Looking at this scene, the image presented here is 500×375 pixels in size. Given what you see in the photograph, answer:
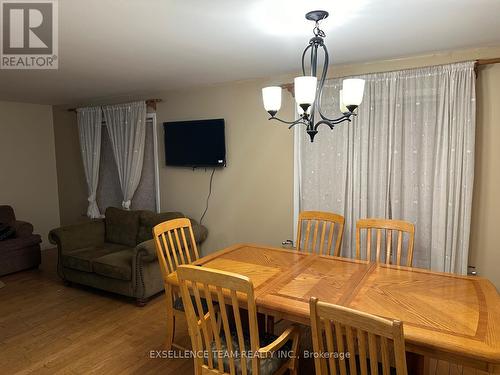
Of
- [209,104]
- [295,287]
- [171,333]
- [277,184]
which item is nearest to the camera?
[295,287]

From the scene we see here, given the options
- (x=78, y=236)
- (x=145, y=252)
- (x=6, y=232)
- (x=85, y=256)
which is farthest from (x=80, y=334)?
(x=6, y=232)

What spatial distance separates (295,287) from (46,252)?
4.90 meters

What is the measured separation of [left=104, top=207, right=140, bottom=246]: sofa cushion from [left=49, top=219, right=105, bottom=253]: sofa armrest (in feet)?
0.37

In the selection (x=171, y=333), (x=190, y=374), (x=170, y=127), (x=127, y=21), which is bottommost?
(x=190, y=374)

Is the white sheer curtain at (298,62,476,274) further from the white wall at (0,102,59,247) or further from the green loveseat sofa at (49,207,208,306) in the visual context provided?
the white wall at (0,102,59,247)

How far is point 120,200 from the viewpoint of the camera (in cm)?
488

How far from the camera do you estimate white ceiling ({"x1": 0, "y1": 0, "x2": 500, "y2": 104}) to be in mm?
1839

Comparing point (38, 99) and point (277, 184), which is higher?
point (38, 99)

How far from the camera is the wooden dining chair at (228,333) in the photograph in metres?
1.52

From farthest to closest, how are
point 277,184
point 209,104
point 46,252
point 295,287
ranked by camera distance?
point 46,252 < point 209,104 < point 277,184 < point 295,287

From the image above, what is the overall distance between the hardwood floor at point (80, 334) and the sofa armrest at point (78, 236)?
497mm

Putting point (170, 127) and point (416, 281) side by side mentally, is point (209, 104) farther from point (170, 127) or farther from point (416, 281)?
point (416, 281)

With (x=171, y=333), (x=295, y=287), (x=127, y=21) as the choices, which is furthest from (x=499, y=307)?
(x=127, y=21)

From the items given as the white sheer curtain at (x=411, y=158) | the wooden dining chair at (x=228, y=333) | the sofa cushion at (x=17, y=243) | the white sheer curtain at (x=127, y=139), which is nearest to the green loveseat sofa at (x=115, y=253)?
the white sheer curtain at (x=127, y=139)
